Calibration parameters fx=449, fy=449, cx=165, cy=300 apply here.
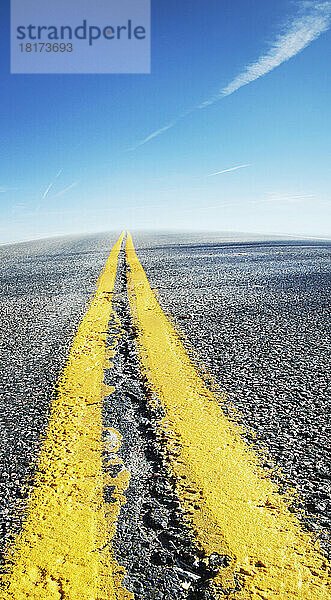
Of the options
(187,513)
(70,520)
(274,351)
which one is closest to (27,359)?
(274,351)

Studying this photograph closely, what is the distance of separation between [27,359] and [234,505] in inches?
60.8

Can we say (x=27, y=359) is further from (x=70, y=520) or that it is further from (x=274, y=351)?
(x=70, y=520)

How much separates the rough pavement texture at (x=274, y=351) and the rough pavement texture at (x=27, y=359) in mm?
690

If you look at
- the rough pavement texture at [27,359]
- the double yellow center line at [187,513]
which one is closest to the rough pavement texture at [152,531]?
the double yellow center line at [187,513]

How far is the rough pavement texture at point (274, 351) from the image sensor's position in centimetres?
130

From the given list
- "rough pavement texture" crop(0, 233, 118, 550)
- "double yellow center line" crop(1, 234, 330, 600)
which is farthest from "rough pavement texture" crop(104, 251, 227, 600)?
"rough pavement texture" crop(0, 233, 118, 550)

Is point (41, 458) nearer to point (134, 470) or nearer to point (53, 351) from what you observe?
point (134, 470)

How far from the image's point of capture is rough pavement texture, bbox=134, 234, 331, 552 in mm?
1296

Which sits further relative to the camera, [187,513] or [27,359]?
[27,359]

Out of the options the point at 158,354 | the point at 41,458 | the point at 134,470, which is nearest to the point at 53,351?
the point at 158,354

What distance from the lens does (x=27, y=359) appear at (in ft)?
7.66

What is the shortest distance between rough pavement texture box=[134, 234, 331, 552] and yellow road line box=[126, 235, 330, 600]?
68 mm

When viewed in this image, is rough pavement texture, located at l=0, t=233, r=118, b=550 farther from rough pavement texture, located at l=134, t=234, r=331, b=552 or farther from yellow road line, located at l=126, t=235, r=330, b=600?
rough pavement texture, located at l=134, t=234, r=331, b=552

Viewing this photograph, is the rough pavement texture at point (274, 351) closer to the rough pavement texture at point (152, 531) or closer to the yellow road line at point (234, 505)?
the yellow road line at point (234, 505)
